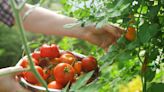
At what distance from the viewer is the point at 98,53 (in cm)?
112

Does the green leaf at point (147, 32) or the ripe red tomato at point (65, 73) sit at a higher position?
the green leaf at point (147, 32)

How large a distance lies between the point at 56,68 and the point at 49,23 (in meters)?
0.46

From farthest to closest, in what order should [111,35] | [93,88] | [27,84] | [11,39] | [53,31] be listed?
[11,39], [53,31], [111,35], [27,84], [93,88]

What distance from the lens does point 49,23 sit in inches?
54.8

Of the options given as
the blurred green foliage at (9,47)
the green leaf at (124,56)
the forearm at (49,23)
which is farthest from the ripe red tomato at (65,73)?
the blurred green foliage at (9,47)

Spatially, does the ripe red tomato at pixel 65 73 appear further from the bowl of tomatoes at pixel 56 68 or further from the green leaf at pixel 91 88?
the green leaf at pixel 91 88

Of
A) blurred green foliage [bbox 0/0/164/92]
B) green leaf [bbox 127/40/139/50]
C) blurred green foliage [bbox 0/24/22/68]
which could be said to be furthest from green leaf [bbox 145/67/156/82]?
blurred green foliage [bbox 0/24/22/68]

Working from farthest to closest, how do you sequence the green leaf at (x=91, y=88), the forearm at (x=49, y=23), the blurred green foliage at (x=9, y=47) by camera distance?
the blurred green foliage at (x=9, y=47), the forearm at (x=49, y=23), the green leaf at (x=91, y=88)

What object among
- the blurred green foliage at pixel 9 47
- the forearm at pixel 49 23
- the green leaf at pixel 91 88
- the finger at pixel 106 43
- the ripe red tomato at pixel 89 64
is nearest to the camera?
the green leaf at pixel 91 88

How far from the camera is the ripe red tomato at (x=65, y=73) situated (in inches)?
35.7

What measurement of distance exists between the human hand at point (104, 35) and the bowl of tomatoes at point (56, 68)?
0.09m

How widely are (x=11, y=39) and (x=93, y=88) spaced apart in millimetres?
3892

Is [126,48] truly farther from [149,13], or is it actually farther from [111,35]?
[111,35]

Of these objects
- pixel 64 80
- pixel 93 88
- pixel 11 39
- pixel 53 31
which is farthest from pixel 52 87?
pixel 11 39
